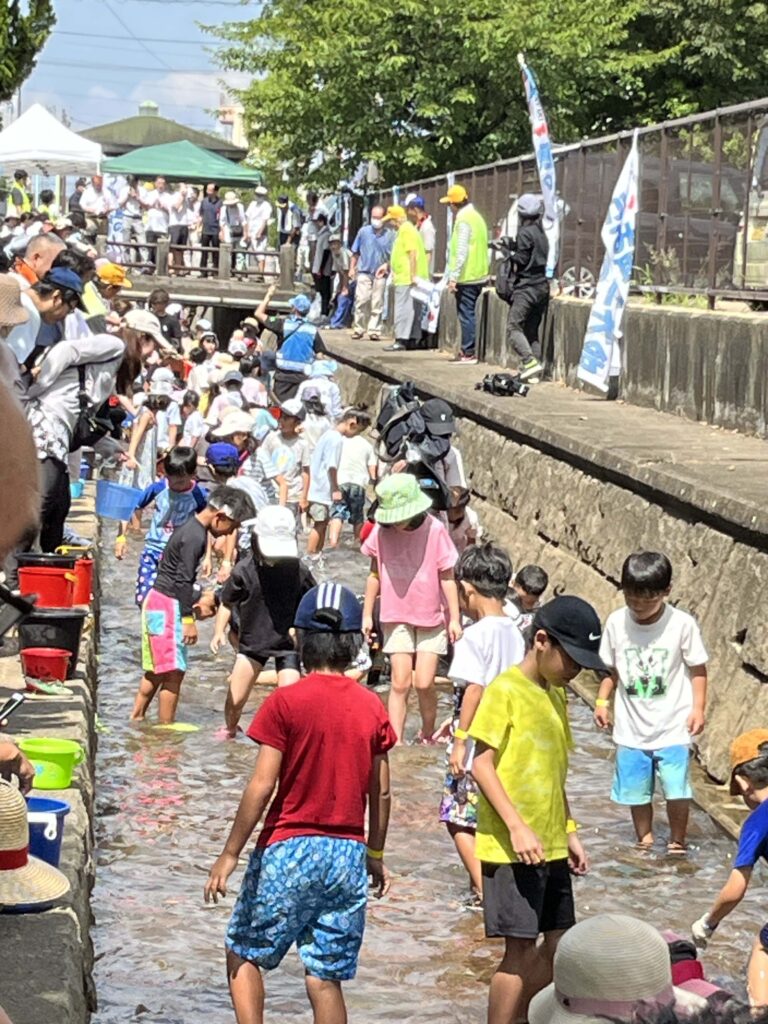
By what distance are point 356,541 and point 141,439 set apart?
7.31ft

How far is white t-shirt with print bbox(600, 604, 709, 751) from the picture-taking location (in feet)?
26.8

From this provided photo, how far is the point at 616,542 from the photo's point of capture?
12.6m

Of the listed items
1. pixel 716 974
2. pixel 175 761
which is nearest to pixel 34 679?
pixel 175 761

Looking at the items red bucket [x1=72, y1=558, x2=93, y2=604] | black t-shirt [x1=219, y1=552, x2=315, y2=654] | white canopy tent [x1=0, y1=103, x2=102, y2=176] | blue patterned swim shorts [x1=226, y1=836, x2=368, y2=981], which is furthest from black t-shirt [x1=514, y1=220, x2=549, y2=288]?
white canopy tent [x1=0, y1=103, x2=102, y2=176]

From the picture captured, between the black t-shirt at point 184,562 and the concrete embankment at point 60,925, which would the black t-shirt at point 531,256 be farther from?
the concrete embankment at point 60,925

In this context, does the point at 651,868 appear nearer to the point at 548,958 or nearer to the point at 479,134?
the point at 548,958

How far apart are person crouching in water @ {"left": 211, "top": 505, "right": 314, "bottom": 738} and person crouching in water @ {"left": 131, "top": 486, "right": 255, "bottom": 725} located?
442 mm

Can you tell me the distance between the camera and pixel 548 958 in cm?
608

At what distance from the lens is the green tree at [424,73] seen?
3531cm

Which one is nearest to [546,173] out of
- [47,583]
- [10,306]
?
[47,583]

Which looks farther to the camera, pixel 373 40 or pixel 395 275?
pixel 373 40

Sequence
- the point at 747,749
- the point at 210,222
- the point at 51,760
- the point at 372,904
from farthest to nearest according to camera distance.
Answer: the point at 210,222
the point at 372,904
the point at 51,760
the point at 747,749

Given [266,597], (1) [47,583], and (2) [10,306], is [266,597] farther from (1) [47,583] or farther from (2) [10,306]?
(2) [10,306]

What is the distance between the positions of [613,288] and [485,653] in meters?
8.59
